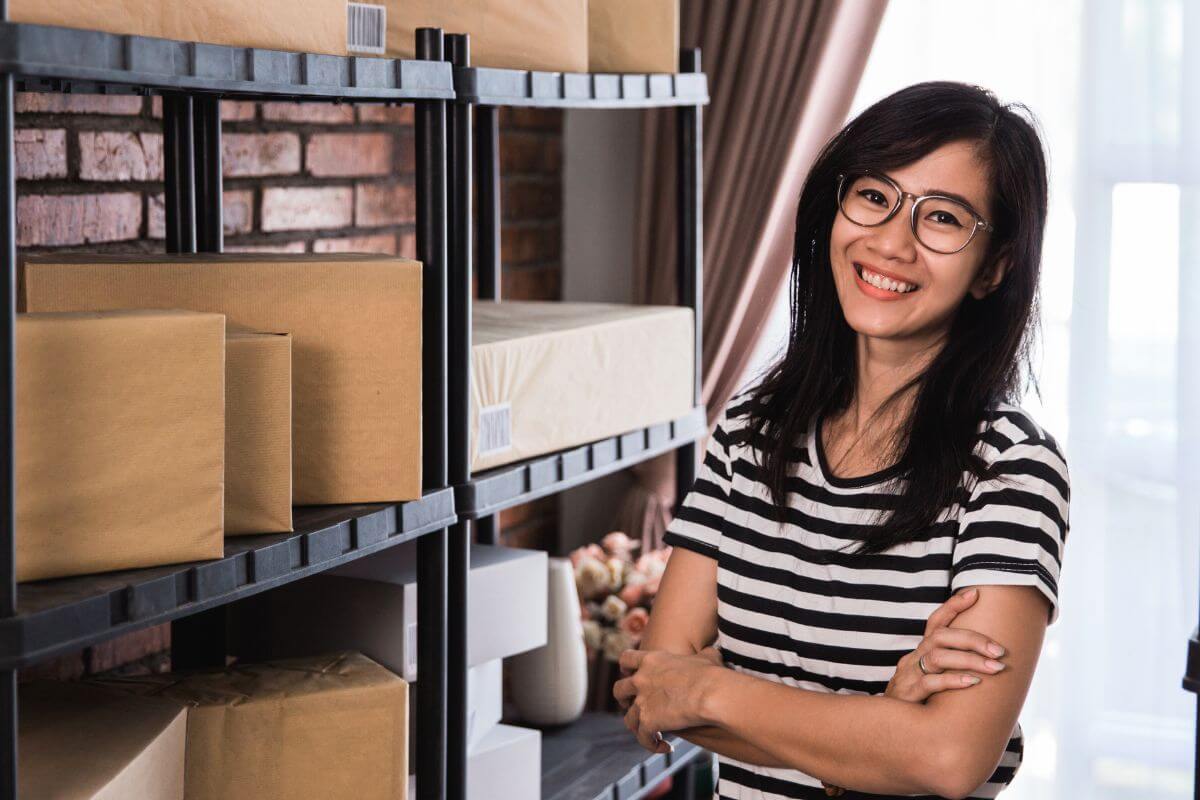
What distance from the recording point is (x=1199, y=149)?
2.45 m

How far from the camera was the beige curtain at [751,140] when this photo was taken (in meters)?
2.71

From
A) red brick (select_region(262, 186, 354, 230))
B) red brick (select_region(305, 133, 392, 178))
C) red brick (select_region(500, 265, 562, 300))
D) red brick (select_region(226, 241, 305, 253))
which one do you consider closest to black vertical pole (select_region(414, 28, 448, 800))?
red brick (select_region(226, 241, 305, 253))

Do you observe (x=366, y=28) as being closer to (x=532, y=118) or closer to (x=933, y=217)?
(x=933, y=217)

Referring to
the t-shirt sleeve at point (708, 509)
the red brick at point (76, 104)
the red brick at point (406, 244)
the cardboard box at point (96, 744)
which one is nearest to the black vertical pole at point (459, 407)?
the t-shirt sleeve at point (708, 509)

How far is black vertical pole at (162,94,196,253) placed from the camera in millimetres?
1638

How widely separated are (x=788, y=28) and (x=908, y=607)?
170 cm

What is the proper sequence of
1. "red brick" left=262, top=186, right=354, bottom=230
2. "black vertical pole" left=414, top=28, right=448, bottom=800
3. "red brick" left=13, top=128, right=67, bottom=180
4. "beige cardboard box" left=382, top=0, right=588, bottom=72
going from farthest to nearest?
"red brick" left=262, top=186, right=354, bottom=230 → "red brick" left=13, top=128, right=67, bottom=180 → "beige cardboard box" left=382, top=0, right=588, bottom=72 → "black vertical pole" left=414, top=28, right=448, bottom=800

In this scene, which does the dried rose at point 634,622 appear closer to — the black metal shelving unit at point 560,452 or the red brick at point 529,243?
the black metal shelving unit at point 560,452

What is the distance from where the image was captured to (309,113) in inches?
86.2

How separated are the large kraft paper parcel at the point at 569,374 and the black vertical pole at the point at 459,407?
0.13 feet

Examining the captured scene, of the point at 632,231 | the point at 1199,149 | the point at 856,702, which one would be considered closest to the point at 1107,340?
the point at 1199,149

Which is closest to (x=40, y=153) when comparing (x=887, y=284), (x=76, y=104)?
(x=76, y=104)

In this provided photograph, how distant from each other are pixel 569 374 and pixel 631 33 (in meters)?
0.51

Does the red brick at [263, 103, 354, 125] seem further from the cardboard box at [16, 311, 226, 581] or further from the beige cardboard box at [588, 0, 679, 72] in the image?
the cardboard box at [16, 311, 226, 581]
